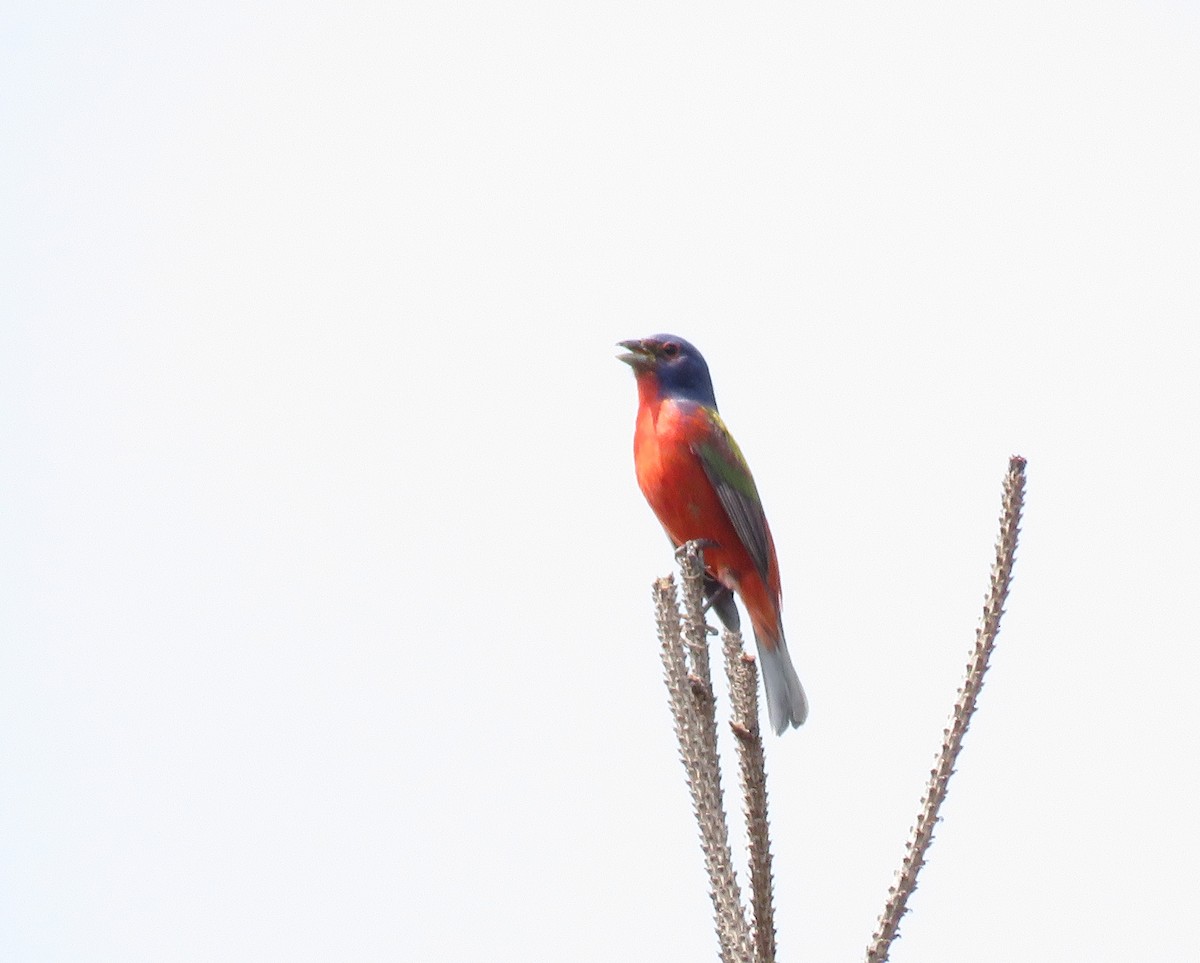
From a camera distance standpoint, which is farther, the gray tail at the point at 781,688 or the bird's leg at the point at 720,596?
the bird's leg at the point at 720,596

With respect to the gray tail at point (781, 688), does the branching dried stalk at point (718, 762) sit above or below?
below

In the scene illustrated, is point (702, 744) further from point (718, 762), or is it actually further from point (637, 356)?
point (637, 356)

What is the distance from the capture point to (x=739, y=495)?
758 centimetres

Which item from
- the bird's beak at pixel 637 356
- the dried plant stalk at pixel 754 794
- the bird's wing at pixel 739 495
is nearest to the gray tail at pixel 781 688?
the bird's wing at pixel 739 495

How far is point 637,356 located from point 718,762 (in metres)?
4.63

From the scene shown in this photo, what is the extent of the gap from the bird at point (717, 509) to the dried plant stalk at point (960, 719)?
339 cm

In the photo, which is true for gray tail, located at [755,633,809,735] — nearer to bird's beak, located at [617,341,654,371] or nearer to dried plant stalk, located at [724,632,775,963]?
bird's beak, located at [617,341,654,371]

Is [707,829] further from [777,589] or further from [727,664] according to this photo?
[777,589]

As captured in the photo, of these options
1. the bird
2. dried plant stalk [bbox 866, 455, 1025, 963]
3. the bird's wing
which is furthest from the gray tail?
dried plant stalk [bbox 866, 455, 1025, 963]

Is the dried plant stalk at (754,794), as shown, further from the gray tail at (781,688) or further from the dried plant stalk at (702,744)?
the gray tail at (781,688)

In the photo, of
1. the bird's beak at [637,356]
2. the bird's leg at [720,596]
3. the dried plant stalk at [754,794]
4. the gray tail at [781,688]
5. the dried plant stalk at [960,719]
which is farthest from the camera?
the bird's beak at [637,356]

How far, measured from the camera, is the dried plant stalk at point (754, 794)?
360 centimetres

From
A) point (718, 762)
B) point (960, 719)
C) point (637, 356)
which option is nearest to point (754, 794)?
point (718, 762)

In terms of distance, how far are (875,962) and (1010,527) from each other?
120cm
